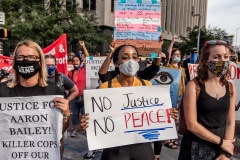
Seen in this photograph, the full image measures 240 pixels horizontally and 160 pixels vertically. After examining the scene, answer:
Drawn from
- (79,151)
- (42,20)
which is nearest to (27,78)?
(79,151)

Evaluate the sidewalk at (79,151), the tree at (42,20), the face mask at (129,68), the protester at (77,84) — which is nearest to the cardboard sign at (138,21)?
the protester at (77,84)

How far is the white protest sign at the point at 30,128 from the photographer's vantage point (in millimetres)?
2260

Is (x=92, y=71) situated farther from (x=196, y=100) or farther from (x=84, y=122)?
(x=196, y=100)

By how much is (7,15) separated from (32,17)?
167cm

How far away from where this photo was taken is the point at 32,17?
51.3ft

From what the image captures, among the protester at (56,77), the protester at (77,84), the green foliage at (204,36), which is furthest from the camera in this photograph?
the green foliage at (204,36)

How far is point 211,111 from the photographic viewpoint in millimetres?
2291

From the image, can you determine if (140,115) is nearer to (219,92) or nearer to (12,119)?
(219,92)

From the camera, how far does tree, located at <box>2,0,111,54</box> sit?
51.3 ft

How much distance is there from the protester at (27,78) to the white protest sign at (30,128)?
0.23ft

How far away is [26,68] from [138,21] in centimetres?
285

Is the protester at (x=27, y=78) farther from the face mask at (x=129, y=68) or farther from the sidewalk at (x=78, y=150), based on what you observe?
the sidewalk at (x=78, y=150)

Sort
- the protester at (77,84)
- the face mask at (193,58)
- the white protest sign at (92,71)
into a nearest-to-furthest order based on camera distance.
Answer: the protester at (77,84) → the white protest sign at (92,71) → the face mask at (193,58)

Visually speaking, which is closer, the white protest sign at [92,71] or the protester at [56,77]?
the protester at [56,77]
